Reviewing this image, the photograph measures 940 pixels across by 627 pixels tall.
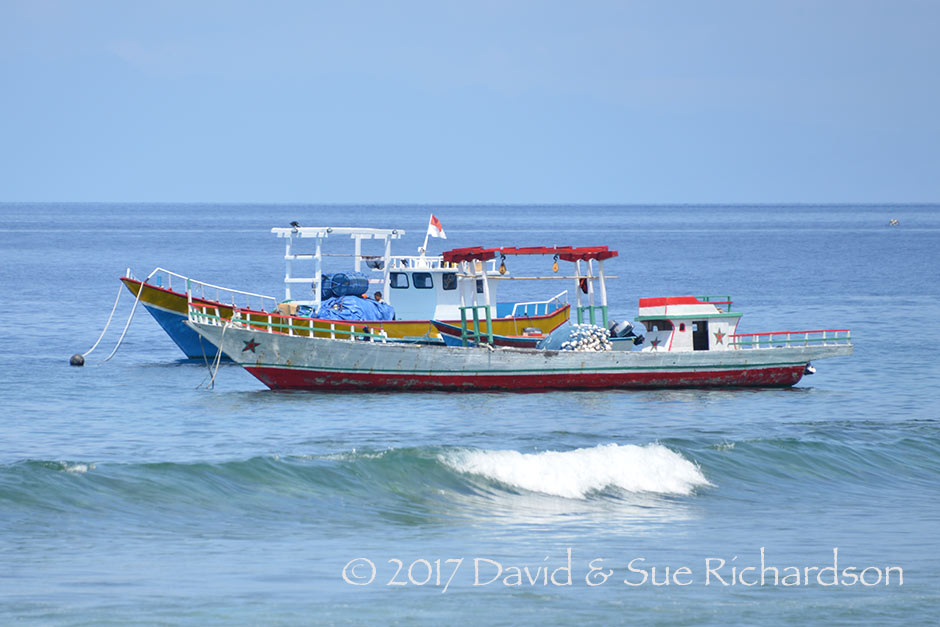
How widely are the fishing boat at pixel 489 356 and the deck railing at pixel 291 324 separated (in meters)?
0.05

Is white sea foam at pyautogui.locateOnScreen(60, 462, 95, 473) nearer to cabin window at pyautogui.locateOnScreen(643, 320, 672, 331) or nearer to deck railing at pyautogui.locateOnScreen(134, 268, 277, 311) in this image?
deck railing at pyautogui.locateOnScreen(134, 268, 277, 311)

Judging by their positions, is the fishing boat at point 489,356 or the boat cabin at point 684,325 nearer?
the fishing boat at point 489,356

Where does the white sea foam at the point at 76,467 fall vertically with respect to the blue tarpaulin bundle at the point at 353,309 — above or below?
below

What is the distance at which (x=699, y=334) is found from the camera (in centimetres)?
3025

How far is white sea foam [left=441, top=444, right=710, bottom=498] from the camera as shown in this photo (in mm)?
19453

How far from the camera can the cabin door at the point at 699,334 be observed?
3017 cm

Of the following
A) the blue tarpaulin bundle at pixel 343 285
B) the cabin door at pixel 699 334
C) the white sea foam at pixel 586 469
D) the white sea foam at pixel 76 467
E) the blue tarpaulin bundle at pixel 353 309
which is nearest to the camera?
the white sea foam at pixel 76 467

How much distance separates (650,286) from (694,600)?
63.3 metres

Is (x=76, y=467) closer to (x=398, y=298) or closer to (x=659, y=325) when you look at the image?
(x=659, y=325)

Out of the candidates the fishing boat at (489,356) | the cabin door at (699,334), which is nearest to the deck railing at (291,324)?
the fishing boat at (489,356)

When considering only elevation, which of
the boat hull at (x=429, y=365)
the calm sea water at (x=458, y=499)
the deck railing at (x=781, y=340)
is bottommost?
the calm sea water at (x=458, y=499)

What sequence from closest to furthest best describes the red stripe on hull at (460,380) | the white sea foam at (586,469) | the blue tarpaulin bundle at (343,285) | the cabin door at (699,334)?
the white sea foam at (586,469)
the red stripe on hull at (460,380)
the cabin door at (699,334)
the blue tarpaulin bundle at (343,285)

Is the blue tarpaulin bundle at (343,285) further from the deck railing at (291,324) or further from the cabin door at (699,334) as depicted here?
the cabin door at (699,334)

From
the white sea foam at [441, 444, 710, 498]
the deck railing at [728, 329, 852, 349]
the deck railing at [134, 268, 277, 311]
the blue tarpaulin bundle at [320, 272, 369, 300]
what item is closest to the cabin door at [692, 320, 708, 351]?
the deck railing at [728, 329, 852, 349]
